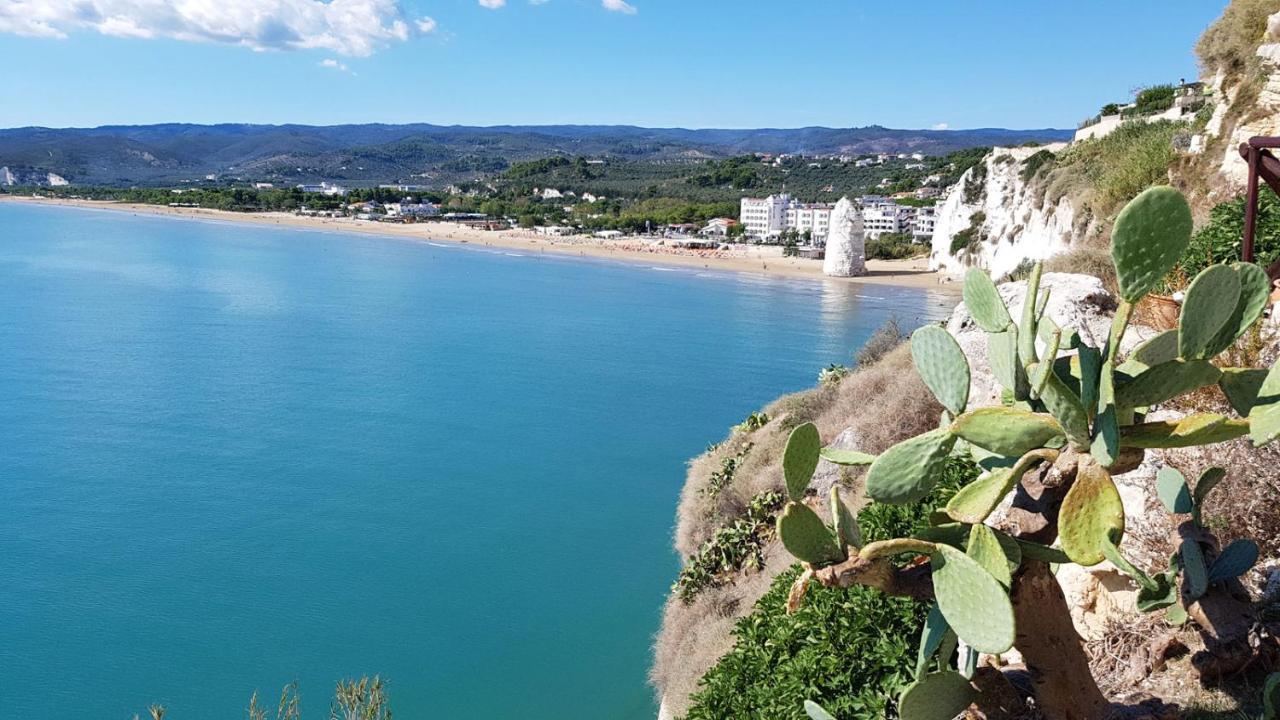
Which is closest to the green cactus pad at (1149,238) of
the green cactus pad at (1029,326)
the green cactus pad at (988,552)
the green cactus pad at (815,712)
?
the green cactus pad at (1029,326)

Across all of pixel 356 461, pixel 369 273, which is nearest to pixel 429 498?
pixel 356 461

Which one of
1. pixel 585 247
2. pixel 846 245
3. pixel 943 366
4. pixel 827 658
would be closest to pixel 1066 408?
pixel 943 366

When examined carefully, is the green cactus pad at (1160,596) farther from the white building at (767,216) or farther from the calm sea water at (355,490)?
the white building at (767,216)

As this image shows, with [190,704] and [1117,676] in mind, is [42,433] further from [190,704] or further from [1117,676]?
[1117,676]

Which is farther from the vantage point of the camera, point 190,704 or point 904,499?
point 190,704

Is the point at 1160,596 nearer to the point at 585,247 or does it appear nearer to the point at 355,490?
the point at 355,490
